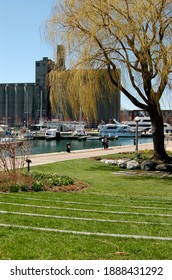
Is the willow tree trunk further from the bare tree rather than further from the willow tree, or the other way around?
the bare tree

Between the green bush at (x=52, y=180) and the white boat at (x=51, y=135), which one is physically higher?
the green bush at (x=52, y=180)

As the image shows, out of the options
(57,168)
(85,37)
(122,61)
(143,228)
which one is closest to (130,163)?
(57,168)

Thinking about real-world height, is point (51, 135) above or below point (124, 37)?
below

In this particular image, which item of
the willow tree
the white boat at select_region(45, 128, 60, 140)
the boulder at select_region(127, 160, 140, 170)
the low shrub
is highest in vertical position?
the willow tree

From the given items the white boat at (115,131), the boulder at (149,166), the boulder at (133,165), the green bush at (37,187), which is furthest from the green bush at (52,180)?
the white boat at (115,131)

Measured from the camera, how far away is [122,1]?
60.1 ft

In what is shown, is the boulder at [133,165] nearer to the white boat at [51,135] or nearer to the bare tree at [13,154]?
the bare tree at [13,154]

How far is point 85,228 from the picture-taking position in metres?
6.75

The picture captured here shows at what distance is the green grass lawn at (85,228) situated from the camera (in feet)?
17.3

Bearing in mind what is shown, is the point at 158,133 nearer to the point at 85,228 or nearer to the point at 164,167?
the point at 164,167

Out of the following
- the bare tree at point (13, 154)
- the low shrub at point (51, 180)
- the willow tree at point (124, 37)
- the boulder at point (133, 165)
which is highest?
the willow tree at point (124, 37)

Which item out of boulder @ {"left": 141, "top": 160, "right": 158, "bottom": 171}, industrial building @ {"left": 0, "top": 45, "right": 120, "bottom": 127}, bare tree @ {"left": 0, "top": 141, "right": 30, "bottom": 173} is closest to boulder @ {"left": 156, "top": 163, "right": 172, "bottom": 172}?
boulder @ {"left": 141, "top": 160, "right": 158, "bottom": 171}

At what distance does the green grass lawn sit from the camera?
526cm

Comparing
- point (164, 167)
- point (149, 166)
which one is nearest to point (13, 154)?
point (149, 166)
